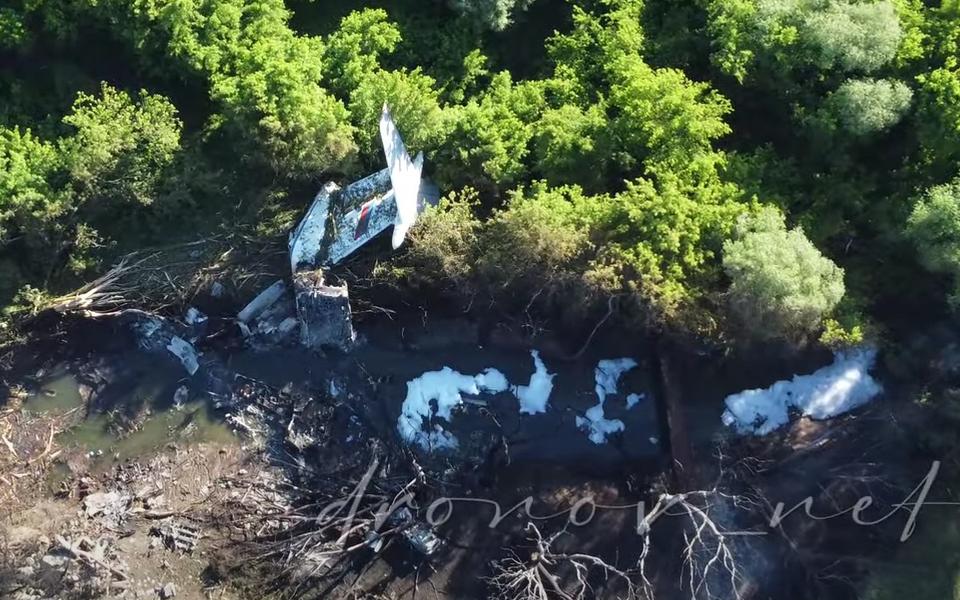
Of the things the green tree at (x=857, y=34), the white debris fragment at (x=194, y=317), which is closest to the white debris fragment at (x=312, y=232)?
the white debris fragment at (x=194, y=317)

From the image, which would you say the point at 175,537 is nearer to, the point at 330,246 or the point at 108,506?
the point at 108,506

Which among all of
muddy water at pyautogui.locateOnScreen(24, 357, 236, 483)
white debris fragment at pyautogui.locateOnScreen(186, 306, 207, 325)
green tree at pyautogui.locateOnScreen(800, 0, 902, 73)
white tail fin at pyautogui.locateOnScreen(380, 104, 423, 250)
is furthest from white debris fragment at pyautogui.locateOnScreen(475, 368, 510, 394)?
green tree at pyautogui.locateOnScreen(800, 0, 902, 73)

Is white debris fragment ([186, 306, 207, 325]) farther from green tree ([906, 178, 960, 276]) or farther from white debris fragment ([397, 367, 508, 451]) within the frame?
green tree ([906, 178, 960, 276])

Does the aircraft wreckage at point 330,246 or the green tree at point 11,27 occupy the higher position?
the green tree at point 11,27

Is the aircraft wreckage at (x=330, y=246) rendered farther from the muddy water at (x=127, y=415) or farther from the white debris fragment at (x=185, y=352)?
the muddy water at (x=127, y=415)

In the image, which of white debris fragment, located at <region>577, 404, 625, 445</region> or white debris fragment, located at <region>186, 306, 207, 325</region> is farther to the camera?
white debris fragment, located at <region>186, 306, 207, 325</region>

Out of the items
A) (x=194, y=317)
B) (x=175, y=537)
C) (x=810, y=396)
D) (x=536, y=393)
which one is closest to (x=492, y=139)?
(x=536, y=393)

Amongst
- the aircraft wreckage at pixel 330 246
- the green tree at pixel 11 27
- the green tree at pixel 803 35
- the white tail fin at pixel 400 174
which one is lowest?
the aircraft wreckage at pixel 330 246
